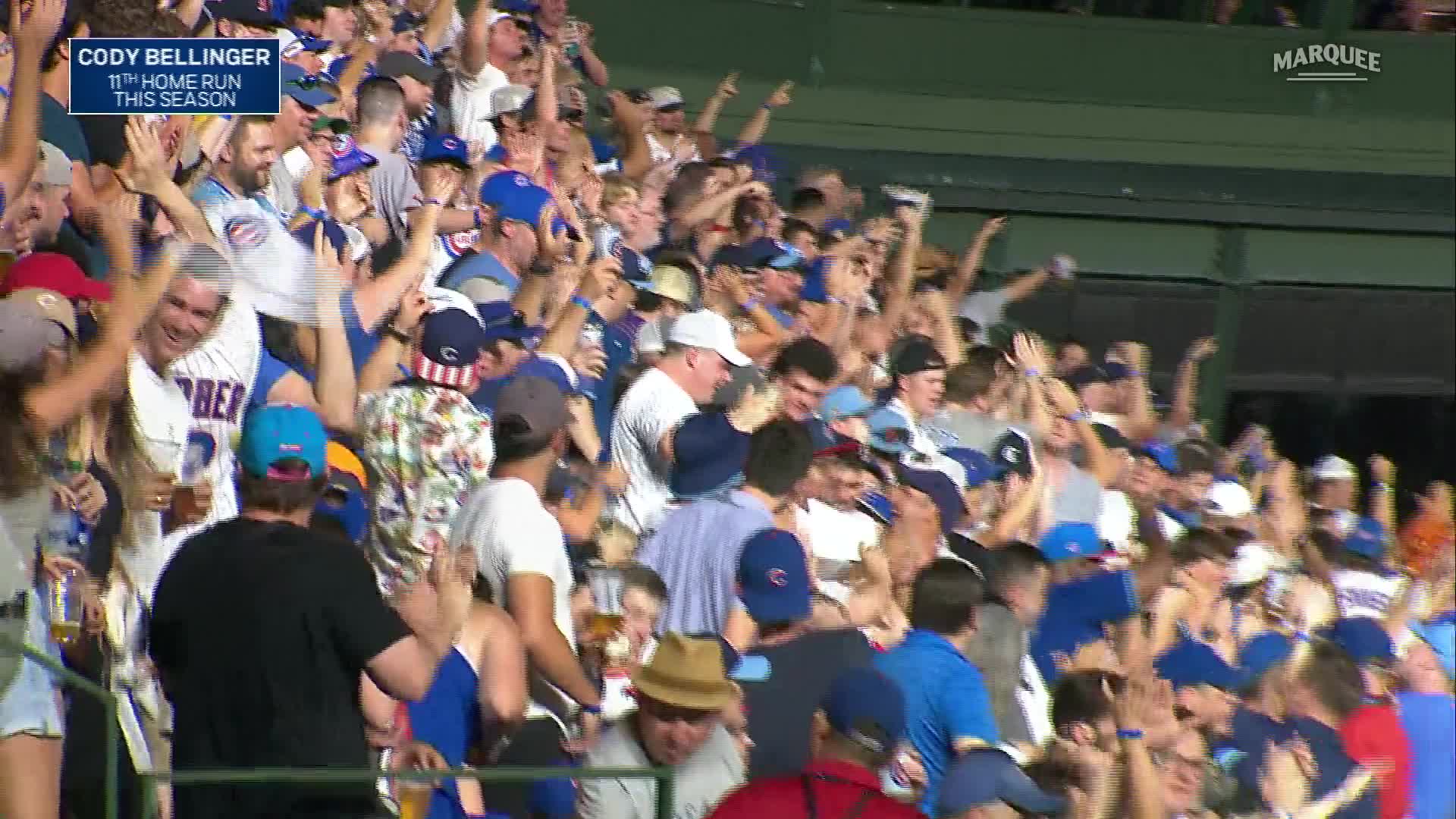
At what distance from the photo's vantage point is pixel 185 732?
16.5 ft

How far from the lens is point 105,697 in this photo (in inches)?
184

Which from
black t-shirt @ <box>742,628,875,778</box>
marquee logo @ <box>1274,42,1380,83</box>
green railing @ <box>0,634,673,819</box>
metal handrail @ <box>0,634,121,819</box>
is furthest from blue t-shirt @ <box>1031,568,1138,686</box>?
marquee logo @ <box>1274,42,1380,83</box>

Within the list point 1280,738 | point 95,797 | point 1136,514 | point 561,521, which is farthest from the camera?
point 1136,514

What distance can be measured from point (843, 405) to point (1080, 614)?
166 cm

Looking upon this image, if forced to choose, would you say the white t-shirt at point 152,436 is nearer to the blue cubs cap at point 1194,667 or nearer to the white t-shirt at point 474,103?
the blue cubs cap at point 1194,667

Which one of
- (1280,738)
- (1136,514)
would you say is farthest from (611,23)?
(1280,738)

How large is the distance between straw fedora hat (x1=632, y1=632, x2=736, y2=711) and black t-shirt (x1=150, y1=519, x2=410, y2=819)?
0.70m

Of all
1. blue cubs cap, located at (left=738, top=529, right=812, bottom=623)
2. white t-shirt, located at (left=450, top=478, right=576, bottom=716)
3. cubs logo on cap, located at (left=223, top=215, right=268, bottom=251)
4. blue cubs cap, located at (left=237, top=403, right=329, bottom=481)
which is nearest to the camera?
blue cubs cap, located at (left=237, top=403, right=329, bottom=481)

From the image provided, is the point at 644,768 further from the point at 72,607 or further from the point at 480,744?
the point at 72,607

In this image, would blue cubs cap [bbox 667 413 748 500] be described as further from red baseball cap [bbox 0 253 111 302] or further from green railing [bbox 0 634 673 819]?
green railing [bbox 0 634 673 819]

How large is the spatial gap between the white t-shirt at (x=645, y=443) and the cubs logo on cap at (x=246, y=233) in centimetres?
141

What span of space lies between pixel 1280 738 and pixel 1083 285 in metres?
10.3

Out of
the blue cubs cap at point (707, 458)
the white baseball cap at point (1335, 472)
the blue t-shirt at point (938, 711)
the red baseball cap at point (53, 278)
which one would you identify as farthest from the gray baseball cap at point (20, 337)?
the white baseball cap at point (1335, 472)

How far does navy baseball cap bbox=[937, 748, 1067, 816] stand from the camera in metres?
5.72
